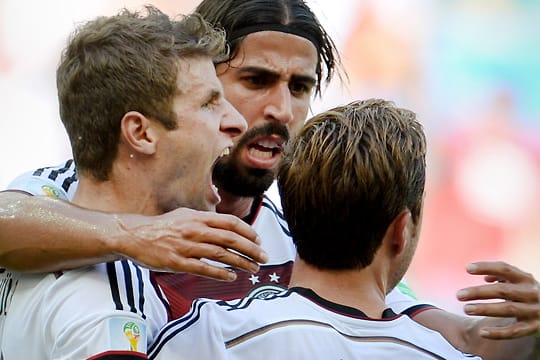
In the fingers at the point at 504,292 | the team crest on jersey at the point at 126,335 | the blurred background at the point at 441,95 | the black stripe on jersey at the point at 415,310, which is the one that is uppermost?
the blurred background at the point at 441,95

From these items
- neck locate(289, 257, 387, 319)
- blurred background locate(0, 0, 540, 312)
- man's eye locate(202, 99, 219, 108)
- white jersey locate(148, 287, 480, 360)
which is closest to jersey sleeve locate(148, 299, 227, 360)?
white jersey locate(148, 287, 480, 360)

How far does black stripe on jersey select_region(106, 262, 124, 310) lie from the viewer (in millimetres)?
2029

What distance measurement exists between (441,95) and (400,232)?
569cm

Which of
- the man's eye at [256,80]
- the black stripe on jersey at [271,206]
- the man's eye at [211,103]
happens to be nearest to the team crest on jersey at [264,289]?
the black stripe on jersey at [271,206]

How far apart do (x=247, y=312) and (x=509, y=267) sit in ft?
1.99

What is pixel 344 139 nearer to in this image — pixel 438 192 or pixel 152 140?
pixel 152 140

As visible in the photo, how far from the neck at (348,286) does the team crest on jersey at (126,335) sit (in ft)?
1.15

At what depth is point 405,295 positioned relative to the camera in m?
2.94

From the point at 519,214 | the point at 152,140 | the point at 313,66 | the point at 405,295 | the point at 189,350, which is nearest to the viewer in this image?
the point at 189,350

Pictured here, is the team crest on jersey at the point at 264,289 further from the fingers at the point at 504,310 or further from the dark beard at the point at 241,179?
the fingers at the point at 504,310

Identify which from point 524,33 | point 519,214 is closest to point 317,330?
point 519,214

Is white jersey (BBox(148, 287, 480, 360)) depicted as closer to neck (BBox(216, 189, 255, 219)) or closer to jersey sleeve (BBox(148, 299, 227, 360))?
jersey sleeve (BBox(148, 299, 227, 360))

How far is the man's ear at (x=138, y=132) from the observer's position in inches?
88.8

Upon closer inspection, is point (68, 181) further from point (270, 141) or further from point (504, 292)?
point (504, 292)
